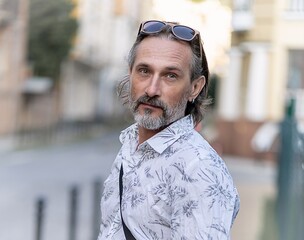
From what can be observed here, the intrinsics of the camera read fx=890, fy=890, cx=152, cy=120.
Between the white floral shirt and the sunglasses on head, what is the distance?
0.10 metres

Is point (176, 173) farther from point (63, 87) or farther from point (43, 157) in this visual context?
point (63, 87)

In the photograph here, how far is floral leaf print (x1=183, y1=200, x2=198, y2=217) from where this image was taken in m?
1.02

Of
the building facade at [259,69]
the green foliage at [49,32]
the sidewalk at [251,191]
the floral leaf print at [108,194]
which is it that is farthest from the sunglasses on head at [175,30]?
the green foliage at [49,32]

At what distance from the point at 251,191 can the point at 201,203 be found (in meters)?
4.82

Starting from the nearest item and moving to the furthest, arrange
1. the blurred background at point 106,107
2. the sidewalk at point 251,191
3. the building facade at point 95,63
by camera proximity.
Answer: the blurred background at point 106,107 < the sidewalk at point 251,191 < the building facade at point 95,63

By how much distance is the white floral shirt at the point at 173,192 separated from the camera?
102cm

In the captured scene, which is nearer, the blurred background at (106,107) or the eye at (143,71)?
the eye at (143,71)

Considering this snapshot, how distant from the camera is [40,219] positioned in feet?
9.89

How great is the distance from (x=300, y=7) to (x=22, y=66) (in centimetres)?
1009

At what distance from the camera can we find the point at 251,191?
5793 mm

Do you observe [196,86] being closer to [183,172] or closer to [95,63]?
[183,172]

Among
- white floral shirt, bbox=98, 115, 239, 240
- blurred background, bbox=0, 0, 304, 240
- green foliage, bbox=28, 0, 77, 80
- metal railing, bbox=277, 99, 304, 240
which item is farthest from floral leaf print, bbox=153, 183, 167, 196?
green foliage, bbox=28, 0, 77, 80

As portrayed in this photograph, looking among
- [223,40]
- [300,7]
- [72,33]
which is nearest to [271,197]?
[300,7]

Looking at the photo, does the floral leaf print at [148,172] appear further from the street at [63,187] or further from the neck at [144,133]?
the street at [63,187]
